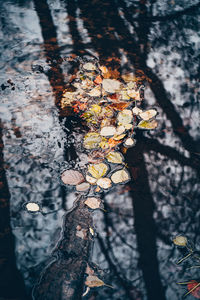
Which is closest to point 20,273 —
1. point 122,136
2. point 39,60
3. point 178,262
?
point 178,262

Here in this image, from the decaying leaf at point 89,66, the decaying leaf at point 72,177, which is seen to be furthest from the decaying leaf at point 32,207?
the decaying leaf at point 89,66

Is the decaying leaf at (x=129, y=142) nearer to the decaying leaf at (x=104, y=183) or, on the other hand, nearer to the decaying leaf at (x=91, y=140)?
the decaying leaf at (x=91, y=140)

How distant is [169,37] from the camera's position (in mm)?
2482

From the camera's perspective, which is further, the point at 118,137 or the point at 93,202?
the point at 118,137

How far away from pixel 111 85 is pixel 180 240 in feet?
4.56

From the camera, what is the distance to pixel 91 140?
1.66 metres

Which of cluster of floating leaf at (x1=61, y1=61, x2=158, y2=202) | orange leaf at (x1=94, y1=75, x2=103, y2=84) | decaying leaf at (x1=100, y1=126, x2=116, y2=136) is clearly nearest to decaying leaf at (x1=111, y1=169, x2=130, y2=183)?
cluster of floating leaf at (x1=61, y1=61, x2=158, y2=202)

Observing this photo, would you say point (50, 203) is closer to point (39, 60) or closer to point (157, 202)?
point (157, 202)

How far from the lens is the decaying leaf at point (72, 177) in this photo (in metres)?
1.49

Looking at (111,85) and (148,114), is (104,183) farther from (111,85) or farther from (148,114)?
(111,85)

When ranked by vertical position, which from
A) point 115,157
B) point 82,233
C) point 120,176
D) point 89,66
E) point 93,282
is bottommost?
point 93,282

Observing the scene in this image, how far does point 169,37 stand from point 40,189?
2.22 meters

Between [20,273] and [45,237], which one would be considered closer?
[20,273]

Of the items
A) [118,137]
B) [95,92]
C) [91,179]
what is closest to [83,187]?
[91,179]
